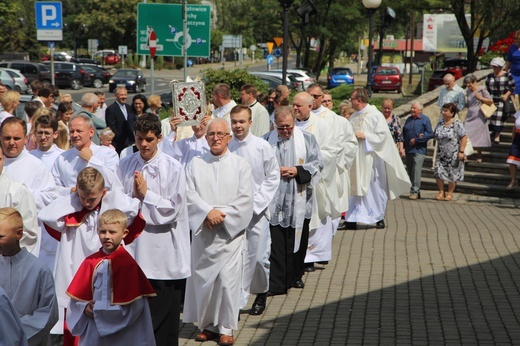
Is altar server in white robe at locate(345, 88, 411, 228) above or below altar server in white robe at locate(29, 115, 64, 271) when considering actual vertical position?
below

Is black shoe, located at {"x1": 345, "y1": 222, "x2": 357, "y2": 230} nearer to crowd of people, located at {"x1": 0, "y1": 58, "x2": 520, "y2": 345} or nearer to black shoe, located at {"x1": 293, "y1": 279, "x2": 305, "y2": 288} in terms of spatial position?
crowd of people, located at {"x1": 0, "y1": 58, "x2": 520, "y2": 345}

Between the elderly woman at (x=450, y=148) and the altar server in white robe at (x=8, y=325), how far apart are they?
12.9 metres

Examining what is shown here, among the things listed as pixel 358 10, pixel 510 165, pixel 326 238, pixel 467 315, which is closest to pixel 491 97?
pixel 510 165

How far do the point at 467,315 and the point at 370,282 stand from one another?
1.69m

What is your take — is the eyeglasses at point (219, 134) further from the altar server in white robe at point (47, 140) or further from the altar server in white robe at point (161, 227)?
the altar server in white robe at point (47, 140)

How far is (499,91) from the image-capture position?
19.2 metres

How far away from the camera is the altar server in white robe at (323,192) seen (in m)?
11.1

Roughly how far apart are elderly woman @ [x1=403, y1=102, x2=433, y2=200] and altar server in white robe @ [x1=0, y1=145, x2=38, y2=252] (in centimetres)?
1082

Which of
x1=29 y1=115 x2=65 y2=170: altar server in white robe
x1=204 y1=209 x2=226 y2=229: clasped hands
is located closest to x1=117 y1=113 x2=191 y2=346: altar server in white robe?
x1=204 y1=209 x2=226 y2=229: clasped hands

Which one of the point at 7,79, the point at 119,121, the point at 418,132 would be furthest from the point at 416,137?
the point at 7,79

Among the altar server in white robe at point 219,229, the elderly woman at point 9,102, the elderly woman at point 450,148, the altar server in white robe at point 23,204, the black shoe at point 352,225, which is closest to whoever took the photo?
the altar server in white robe at point 23,204

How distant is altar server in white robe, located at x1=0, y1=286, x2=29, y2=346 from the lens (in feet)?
13.3

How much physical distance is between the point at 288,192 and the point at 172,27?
17.6 m

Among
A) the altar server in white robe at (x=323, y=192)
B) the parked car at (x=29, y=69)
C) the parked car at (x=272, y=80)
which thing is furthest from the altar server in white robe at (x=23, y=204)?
the parked car at (x=29, y=69)
